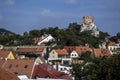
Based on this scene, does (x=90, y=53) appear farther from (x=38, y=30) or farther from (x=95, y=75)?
(x=95, y=75)

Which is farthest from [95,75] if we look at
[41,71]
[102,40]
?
[102,40]

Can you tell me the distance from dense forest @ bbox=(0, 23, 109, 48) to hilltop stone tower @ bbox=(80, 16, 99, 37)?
2.28 meters

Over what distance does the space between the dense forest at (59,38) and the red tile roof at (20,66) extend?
2026 inches

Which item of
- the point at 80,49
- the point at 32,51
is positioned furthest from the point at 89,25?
the point at 32,51

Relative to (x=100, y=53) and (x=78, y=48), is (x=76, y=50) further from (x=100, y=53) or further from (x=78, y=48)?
(x=100, y=53)

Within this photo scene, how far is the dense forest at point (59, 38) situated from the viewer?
112 m

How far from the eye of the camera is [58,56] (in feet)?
318

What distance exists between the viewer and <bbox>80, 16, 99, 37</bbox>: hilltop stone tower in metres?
129

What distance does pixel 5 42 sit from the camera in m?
112

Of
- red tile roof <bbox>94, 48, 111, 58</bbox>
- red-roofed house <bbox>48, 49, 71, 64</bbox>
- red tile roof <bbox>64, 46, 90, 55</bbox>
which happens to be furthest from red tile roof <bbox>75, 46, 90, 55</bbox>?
red-roofed house <bbox>48, 49, 71, 64</bbox>

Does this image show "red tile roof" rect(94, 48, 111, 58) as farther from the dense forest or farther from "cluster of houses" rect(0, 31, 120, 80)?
the dense forest

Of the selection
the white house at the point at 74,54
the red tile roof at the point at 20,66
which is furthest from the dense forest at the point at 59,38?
the red tile roof at the point at 20,66

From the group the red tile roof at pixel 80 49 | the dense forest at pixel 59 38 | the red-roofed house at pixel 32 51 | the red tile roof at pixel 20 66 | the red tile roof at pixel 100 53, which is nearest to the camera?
the red tile roof at pixel 20 66

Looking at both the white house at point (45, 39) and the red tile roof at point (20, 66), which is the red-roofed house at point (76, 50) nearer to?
the white house at point (45, 39)
